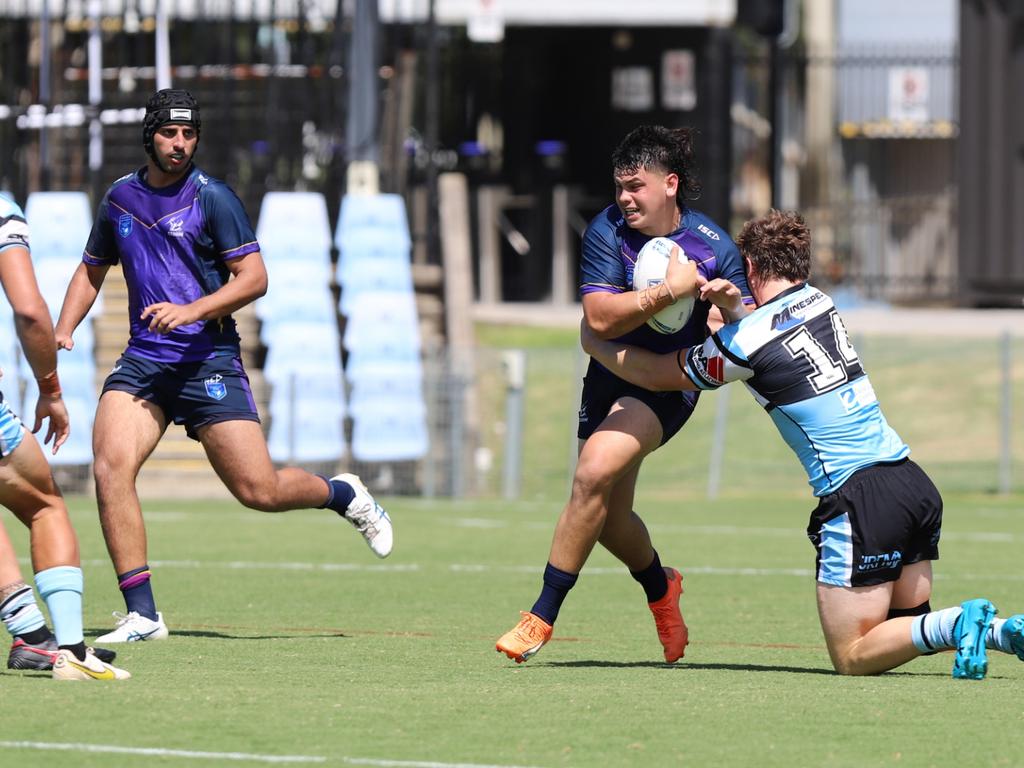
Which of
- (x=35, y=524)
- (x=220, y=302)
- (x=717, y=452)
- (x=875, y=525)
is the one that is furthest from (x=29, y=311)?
(x=717, y=452)

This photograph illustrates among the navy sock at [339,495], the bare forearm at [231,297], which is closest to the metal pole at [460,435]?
the navy sock at [339,495]

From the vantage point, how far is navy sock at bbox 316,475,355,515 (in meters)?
9.45

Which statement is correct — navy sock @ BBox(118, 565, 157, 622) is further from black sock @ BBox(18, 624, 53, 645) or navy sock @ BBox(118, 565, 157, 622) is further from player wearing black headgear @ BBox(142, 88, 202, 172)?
player wearing black headgear @ BBox(142, 88, 202, 172)

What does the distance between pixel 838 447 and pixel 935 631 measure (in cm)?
77

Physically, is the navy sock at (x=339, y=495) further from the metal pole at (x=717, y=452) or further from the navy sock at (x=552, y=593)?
the metal pole at (x=717, y=452)

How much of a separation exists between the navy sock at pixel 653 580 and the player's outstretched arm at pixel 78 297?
8.74ft

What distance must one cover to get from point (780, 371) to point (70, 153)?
1677cm

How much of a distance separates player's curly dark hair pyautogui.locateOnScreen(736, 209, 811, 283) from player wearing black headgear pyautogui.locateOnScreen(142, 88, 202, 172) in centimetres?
259

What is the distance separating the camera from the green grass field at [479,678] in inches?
240

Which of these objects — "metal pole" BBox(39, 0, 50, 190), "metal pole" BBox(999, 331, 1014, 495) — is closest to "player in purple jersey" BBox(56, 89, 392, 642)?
"metal pole" BBox(999, 331, 1014, 495)

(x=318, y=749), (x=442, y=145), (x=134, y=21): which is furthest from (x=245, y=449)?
(x=442, y=145)

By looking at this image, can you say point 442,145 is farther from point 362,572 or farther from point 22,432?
point 22,432

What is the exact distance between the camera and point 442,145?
30.9 m

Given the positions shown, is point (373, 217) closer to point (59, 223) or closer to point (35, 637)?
point (59, 223)
